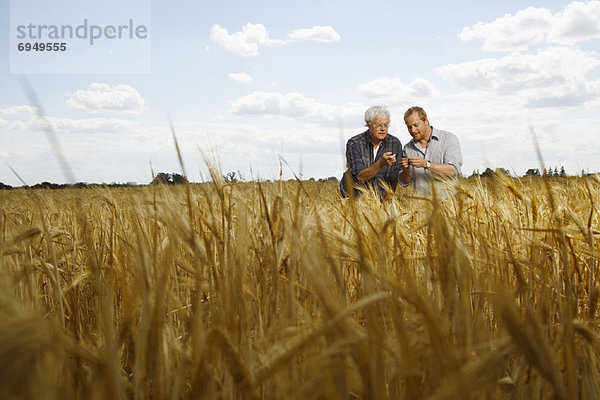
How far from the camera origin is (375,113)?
467 cm

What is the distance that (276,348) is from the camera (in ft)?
1.99

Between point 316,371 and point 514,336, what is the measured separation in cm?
22

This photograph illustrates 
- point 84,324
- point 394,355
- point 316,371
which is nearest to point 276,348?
point 316,371

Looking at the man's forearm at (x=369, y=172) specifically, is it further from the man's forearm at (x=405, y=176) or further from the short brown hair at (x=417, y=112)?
the short brown hair at (x=417, y=112)

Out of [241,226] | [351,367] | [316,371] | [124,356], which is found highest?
[241,226]

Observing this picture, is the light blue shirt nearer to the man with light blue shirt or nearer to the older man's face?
the man with light blue shirt

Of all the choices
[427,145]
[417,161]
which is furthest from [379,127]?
[417,161]

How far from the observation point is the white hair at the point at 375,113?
4641mm

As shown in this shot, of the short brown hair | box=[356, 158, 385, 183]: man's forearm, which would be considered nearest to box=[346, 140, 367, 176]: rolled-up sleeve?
box=[356, 158, 385, 183]: man's forearm

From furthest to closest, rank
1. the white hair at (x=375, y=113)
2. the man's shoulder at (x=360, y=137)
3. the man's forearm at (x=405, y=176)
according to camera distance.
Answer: the man's shoulder at (x=360, y=137)
the white hair at (x=375, y=113)
the man's forearm at (x=405, y=176)

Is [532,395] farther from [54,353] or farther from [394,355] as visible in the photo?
[54,353]

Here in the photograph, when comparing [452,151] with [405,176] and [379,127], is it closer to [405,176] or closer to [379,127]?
[405,176]

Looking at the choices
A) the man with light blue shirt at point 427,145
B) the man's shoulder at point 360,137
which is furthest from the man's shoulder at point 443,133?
the man's shoulder at point 360,137

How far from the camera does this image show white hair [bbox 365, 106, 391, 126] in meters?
4.64
